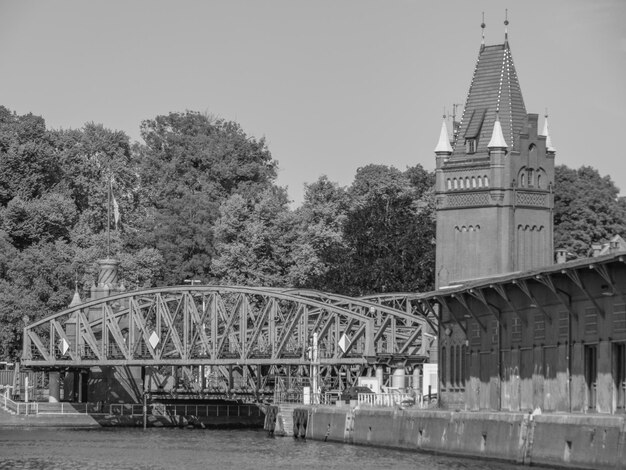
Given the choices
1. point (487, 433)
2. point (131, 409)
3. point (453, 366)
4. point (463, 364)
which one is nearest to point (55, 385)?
point (131, 409)

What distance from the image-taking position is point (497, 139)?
12950 centimetres

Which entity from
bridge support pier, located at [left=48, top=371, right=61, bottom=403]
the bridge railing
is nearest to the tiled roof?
the bridge railing

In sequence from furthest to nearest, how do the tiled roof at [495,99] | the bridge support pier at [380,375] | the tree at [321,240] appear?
1. the tree at [321,240]
2. the tiled roof at [495,99]
3. the bridge support pier at [380,375]

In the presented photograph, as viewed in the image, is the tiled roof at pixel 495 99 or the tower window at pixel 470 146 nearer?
the tiled roof at pixel 495 99

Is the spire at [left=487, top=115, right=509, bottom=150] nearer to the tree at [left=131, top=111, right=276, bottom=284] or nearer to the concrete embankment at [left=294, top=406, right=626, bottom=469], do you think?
the concrete embankment at [left=294, top=406, right=626, bottom=469]

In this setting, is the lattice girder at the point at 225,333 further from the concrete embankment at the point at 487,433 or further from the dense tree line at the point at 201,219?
the concrete embankment at the point at 487,433

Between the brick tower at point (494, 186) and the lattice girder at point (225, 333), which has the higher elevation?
the brick tower at point (494, 186)

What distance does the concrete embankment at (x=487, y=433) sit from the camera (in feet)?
211

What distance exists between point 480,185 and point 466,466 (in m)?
57.9

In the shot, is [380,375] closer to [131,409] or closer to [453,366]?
[453,366]

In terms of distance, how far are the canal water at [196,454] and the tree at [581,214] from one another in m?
51.4

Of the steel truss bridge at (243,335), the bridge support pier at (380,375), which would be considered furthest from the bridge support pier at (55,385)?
the bridge support pier at (380,375)

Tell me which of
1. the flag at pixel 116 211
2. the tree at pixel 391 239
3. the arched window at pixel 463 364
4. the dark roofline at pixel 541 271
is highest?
the flag at pixel 116 211

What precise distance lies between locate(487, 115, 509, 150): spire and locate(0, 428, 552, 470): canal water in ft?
90.4
